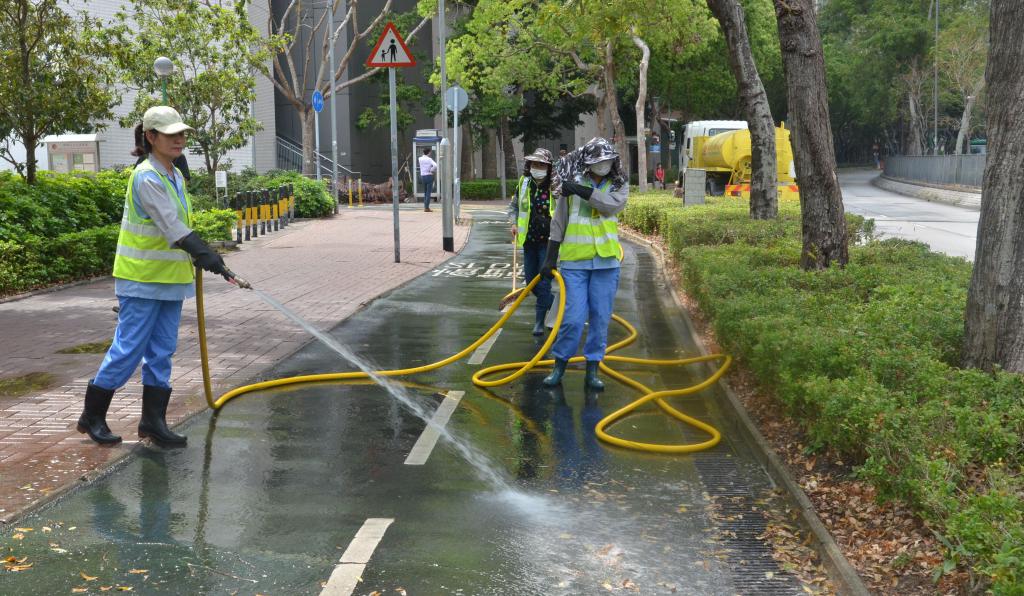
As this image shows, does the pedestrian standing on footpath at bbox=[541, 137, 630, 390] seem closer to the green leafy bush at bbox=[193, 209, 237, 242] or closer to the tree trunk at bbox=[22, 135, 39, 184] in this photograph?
the tree trunk at bbox=[22, 135, 39, 184]

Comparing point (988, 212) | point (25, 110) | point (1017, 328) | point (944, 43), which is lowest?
point (1017, 328)

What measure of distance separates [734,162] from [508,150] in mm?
18125

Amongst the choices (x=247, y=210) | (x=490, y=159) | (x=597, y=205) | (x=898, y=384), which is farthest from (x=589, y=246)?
(x=490, y=159)

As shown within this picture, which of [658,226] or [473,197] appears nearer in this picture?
[658,226]

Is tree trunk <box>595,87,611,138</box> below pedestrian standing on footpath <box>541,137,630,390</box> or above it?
above

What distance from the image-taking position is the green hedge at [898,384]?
3.92 metres

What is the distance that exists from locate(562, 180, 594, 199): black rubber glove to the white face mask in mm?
139

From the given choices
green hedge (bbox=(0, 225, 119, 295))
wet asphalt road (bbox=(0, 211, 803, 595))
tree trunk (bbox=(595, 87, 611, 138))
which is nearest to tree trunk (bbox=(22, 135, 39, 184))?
green hedge (bbox=(0, 225, 119, 295))

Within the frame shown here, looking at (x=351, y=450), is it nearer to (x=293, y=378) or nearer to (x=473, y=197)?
(x=293, y=378)

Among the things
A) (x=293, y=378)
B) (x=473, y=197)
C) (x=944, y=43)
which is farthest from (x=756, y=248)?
(x=944, y=43)

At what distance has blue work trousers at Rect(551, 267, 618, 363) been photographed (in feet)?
26.9

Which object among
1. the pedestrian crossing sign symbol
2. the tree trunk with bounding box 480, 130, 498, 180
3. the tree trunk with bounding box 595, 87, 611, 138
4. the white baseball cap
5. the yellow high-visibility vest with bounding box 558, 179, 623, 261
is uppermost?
the tree trunk with bounding box 595, 87, 611, 138

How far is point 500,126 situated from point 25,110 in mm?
33060

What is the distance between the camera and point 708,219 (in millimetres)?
16422
